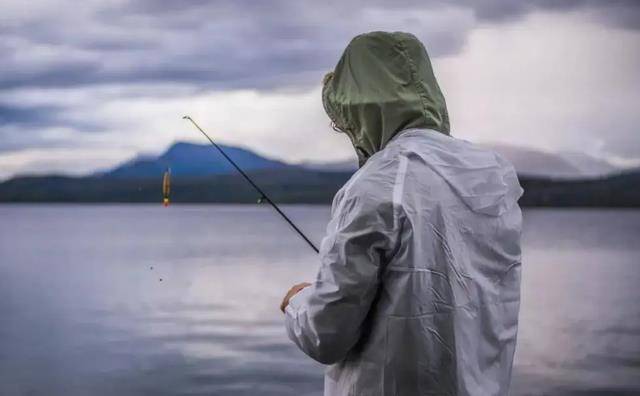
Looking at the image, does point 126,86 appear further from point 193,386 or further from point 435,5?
point 193,386

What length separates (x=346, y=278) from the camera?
4.76 feet

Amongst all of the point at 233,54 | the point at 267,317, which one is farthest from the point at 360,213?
the point at 233,54

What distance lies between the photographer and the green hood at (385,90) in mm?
1587

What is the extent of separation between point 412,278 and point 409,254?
0.04 m

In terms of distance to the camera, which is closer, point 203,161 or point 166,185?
point 203,161

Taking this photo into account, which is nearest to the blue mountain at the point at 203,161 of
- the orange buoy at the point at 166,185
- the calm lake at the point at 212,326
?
the orange buoy at the point at 166,185

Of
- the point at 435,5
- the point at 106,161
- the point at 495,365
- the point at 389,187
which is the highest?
the point at 389,187

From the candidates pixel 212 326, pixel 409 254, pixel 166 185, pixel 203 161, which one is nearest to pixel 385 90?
pixel 409 254

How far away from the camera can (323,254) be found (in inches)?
58.6

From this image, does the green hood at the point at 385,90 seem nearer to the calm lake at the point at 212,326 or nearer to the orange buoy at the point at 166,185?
the orange buoy at the point at 166,185

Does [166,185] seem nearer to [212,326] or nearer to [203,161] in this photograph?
[203,161]

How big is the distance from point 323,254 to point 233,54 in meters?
34.2

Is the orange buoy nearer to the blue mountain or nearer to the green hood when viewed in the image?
the blue mountain

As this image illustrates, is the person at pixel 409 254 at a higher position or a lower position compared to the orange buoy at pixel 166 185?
higher
